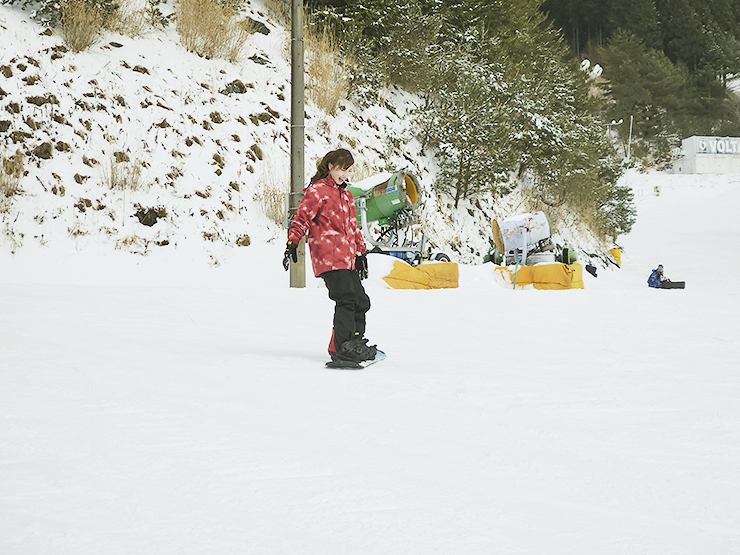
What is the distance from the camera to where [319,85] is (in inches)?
576

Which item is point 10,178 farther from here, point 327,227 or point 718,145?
point 718,145

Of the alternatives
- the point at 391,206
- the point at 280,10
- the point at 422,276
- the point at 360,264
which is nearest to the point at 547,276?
the point at 422,276

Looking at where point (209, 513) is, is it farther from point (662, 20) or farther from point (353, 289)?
point (662, 20)

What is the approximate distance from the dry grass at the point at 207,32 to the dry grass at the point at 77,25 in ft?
6.44

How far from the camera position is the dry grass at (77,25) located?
Result: 12.1 metres

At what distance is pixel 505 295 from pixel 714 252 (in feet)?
64.0

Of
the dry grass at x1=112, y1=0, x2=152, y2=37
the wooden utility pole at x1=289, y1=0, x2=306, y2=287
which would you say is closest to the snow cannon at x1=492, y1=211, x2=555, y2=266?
the wooden utility pole at x1=289, y1=0, x2=306, y2=287

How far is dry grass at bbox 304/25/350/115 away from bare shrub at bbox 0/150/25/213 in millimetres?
6150

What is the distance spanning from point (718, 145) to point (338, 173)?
159ft

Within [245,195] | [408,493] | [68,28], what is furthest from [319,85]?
[408,493]

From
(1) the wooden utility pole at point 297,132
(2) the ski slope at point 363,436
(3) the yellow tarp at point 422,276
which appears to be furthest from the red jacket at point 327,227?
(3) the yellow tarp at point 422,276

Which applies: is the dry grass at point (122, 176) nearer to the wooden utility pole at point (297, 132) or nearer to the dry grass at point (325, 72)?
the wooden utility pole at point (297, 132)

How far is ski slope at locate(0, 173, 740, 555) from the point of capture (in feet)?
6.42

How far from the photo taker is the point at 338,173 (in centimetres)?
452
